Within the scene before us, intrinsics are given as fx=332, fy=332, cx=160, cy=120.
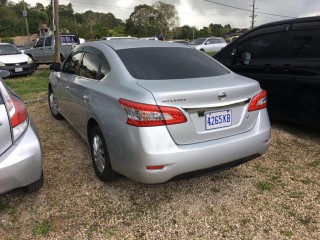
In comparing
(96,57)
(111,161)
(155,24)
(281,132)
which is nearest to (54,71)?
(96,57)

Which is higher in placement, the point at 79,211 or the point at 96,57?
the point at 96,57

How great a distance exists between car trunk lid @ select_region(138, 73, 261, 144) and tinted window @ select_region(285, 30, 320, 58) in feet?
6.33

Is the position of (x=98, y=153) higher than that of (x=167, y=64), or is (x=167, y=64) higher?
(x=167, y=64)

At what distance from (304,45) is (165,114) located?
9.86 feet

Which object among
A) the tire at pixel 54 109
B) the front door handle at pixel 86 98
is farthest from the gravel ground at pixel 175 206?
the tire at pixel 54 109

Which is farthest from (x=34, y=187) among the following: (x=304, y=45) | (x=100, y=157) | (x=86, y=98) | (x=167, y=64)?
(x=304, y=45)

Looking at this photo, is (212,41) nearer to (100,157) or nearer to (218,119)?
(100,157)

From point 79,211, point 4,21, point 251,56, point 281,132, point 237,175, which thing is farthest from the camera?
point 4,21

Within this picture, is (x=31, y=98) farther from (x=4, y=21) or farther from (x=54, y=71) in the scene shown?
(x=4, y=21)

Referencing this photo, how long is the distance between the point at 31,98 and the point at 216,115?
242 inches

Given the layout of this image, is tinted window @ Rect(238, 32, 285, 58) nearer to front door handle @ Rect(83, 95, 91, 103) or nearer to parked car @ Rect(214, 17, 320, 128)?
parked car @ Rect(214, 17, 320, 128)

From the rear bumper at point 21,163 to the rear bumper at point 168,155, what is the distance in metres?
0.66

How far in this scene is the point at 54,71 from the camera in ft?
17.6

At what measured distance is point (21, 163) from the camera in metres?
2.74
